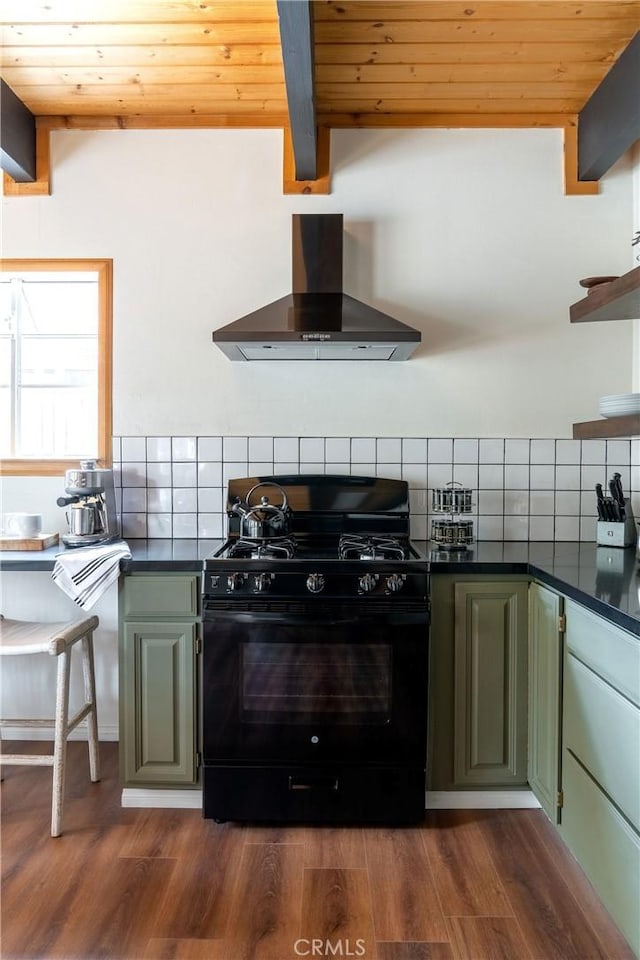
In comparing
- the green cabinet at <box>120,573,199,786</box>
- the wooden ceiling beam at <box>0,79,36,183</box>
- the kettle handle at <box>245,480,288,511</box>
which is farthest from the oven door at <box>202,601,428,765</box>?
the wooden ceiling beam at <box>0,79,36,183</box>

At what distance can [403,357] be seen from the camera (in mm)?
2545

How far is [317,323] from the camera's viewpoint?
7.34ft

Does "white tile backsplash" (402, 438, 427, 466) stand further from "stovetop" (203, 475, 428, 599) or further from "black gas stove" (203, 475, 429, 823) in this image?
"black gas stove" (203, 475, 429, 823)

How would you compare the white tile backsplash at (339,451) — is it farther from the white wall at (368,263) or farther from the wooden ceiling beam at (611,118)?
the wooden ceiling beam at (611,118)

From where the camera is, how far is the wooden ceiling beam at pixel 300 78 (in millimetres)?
1712

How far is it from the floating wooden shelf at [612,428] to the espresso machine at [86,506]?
197 centimetres

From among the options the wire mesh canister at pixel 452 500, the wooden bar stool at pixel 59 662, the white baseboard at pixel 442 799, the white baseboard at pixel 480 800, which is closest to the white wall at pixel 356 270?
the wire mesh canister at pixel 452 500

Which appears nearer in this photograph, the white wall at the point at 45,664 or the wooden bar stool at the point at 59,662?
the wooden bar stool at the point at 59,662

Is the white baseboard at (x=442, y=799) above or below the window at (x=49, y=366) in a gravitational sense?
below

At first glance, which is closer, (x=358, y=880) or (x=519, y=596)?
(x=358, y=880)

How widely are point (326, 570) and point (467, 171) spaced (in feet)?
6.20

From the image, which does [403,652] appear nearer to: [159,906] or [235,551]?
[235,551]

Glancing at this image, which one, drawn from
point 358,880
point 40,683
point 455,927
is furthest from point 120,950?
point 40,683

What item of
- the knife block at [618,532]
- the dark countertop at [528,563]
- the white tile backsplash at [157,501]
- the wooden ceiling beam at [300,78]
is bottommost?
the dark countertop at [528,563]
